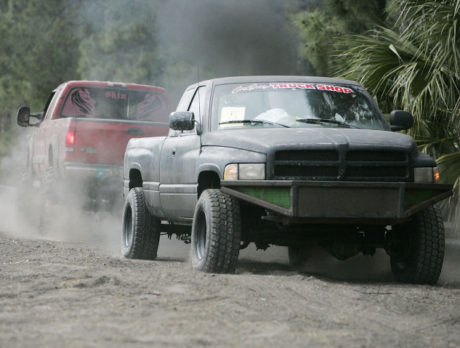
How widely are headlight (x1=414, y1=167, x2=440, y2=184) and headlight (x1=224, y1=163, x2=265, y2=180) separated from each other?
1274mm

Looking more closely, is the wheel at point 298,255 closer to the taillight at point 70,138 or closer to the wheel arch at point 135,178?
the wheel arch at point 135,178

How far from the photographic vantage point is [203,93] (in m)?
9.12

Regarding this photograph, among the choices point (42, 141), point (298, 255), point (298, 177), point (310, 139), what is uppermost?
point (42, 141)

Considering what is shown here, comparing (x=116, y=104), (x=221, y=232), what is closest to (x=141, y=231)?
(x=221, y=232)

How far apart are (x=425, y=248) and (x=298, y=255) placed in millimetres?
2314

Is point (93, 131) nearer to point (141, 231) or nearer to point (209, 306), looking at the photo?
point (141, 231)

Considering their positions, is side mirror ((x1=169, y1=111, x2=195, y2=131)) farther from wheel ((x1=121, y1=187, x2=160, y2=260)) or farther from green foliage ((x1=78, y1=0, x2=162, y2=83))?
green foliage ((x1=78, y1=0, x2=162, y2=83))

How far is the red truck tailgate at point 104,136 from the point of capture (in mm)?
12609

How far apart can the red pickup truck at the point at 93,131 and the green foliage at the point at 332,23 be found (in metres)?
3.53

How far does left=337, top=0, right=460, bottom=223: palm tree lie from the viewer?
11414 millimetres

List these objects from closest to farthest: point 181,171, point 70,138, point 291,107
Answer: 1. point 291,107
2. point 181,171
3. point 70,138

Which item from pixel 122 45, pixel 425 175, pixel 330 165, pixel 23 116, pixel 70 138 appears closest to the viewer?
pixel 330 165

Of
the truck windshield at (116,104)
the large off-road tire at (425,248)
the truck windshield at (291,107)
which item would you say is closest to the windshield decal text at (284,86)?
the truck windshield at (291,107)

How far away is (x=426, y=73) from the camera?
1203 cm
